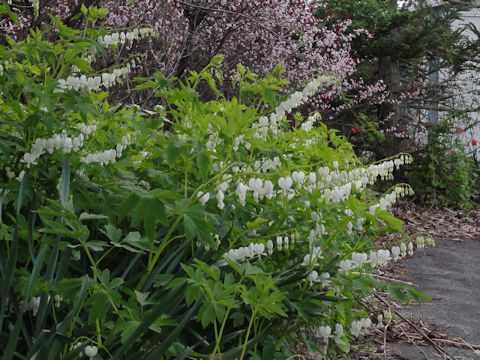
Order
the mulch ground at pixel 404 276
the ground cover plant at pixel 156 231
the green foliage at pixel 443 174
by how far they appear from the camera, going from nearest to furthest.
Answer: the ground cover plant at pixel 156 231 < the mulch ground at pixel 404 276 < the green foliage at pixel 443 174

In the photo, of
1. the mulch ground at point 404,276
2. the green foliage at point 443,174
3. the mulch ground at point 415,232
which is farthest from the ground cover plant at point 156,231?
the green foliage at point 443,174

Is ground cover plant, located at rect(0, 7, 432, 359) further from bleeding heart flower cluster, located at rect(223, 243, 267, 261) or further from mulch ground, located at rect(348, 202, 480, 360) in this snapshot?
mulch ground, located at rect(348, 202, 480, 360)

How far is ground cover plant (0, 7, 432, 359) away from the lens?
169 centimetres

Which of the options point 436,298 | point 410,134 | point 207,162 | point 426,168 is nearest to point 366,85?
point 410,134

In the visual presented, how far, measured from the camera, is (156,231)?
195 cm

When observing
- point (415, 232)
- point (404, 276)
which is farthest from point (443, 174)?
point (404, 276)

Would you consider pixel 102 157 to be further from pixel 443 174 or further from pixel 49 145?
pixel 443 174

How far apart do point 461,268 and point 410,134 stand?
17.1 ft

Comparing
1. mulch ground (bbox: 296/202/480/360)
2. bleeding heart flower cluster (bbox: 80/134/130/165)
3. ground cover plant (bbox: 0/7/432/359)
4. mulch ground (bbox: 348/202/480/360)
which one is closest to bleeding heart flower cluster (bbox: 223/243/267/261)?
ground cover plant (bbox: 0/7/432/359)

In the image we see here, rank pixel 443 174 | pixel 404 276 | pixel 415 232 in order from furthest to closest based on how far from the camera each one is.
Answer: pixel 443 174 → pixel 415 232 → pixel 404 276

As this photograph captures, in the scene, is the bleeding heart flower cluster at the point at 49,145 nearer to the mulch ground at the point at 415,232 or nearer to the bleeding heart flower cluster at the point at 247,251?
the bleeding heart flower cluster at the point at 247,251

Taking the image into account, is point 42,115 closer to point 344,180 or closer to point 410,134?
point 344,180

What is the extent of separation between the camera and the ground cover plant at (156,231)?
5.54ft

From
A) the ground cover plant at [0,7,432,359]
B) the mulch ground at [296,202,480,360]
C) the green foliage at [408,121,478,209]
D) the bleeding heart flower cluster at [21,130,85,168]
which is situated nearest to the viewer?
the ground cover plant at [0,7,432,359]
